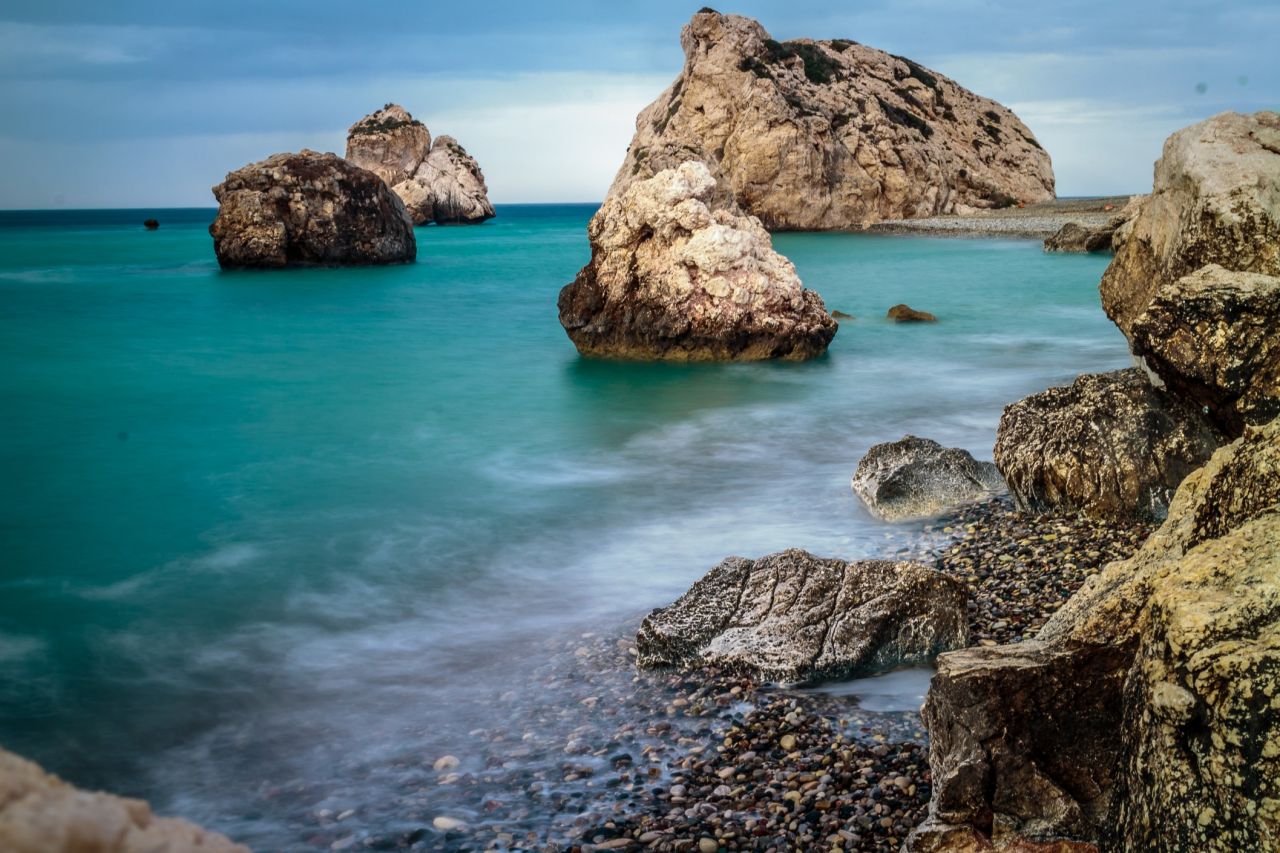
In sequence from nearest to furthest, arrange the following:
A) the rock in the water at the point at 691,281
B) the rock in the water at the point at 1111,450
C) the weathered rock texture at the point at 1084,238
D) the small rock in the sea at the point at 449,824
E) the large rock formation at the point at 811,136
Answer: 1. the small rock in the sea at the point at 449,824
2. the rock in the water at the point at 1111,450
3. the rock in the water at the point at 691,281
4. the weathered rock texture at the point at 1084,238
5. the large rock formation at the point at 811,136

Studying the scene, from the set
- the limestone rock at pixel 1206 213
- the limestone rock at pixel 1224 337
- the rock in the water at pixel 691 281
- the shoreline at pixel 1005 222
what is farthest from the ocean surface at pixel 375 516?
the shoreline at pixel 1005 222

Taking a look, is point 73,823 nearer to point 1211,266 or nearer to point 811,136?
point 1211,266

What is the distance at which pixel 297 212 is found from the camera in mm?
31547

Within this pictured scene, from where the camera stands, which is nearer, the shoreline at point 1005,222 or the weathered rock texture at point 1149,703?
the weathered rock texture at point 1149,703

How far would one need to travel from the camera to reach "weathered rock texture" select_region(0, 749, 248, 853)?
1087 mm

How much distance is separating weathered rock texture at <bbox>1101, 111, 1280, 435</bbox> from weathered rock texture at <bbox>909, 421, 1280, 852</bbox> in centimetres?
213

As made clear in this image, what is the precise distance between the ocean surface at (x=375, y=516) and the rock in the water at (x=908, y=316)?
281 mm

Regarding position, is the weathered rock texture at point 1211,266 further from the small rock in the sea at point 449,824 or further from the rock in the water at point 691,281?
the rock in the water at point 691,281

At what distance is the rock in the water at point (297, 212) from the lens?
30.9 meters

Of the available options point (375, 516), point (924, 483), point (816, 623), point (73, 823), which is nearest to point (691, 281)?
point (375, 516)

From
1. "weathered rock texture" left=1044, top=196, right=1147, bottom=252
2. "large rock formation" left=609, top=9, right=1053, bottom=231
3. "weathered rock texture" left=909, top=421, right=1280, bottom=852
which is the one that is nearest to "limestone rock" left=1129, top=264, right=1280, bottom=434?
"weathered rock texture" left=909, top=421, right=1280, bottom=852

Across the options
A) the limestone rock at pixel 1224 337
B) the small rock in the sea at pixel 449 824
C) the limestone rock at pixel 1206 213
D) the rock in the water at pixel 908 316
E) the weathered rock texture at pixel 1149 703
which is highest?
the limestone rock at pixel 1206 213

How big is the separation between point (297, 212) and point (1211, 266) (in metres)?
28.7

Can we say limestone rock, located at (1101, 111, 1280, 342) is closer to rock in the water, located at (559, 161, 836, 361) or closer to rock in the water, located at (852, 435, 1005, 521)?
rock in the water, located at (852, 435, 1005, 521)
